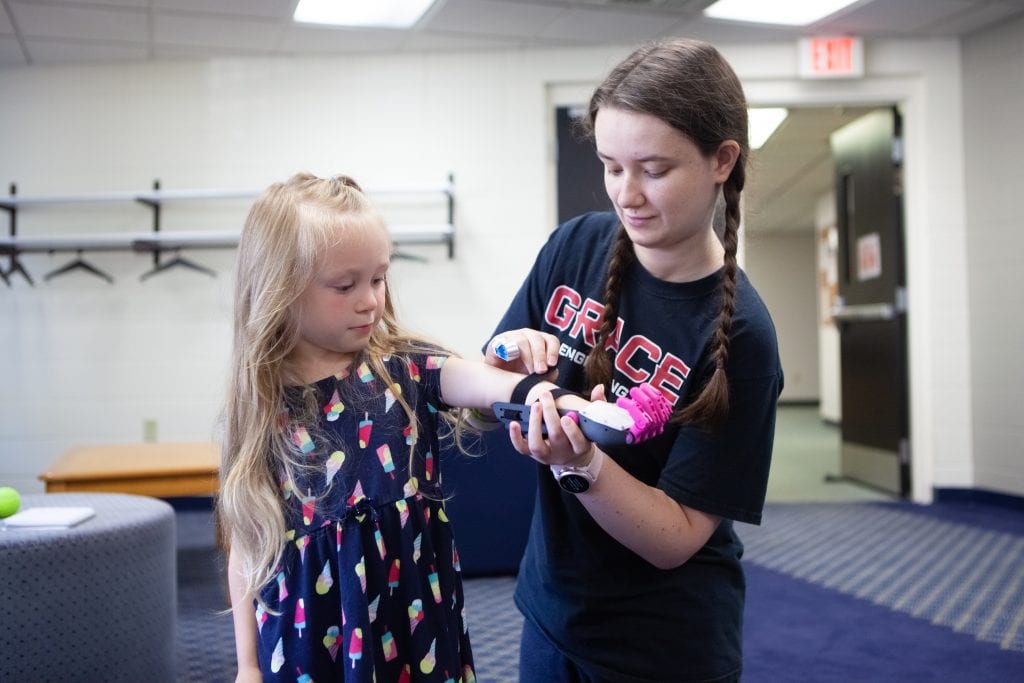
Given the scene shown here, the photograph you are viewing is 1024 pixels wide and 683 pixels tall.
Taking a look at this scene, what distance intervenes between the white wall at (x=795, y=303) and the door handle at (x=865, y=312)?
6.90 meters

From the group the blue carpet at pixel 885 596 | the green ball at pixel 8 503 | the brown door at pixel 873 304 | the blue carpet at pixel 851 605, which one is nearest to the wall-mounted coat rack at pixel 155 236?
the blue carpet at pixel 851 605

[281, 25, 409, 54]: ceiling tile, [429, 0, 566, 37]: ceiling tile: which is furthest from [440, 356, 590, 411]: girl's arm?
[281, 25, 409, 54]: ceiling tile

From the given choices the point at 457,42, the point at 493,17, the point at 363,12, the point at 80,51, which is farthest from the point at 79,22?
the point at 493,17

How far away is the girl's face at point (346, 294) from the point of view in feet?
3.53

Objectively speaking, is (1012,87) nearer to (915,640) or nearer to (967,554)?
(967,554)

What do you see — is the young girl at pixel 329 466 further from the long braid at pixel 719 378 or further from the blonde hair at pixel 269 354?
the long braid at pixel 719 378

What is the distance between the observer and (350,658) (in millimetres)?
1014

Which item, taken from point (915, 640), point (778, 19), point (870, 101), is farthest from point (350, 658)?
point (870, 101)

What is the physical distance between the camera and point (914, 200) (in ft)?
16.9

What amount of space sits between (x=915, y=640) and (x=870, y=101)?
11.2 ft

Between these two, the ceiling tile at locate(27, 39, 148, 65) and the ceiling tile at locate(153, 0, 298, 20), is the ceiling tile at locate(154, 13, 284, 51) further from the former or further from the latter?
the ceiling tile at locate(27, 39, 148, 65)

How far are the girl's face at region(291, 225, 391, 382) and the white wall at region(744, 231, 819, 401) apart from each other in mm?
12002

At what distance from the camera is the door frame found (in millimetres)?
5121

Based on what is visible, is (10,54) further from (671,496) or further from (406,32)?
(671,496)
